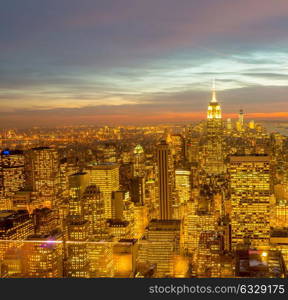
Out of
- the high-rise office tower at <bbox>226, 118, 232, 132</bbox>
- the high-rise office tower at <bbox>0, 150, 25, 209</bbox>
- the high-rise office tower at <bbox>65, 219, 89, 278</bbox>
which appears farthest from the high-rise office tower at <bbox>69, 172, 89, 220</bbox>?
the high-rise office tower at <bbox>226, 118, 232, 132</bbox>

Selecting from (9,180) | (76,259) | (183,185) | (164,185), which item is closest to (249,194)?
(183,185)

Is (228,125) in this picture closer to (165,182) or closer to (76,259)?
(76,259)

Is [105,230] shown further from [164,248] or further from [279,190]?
[279,190]

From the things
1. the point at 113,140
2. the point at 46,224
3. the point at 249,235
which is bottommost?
the point at 249,235

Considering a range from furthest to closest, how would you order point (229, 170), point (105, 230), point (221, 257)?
point (229, 170)
point (105, 230)
point (221, 257)

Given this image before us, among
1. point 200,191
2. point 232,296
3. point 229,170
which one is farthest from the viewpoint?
point 200,191

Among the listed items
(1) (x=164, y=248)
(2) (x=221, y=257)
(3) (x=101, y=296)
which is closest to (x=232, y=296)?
(3) (x=101, y=296)

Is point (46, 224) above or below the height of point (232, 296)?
below
